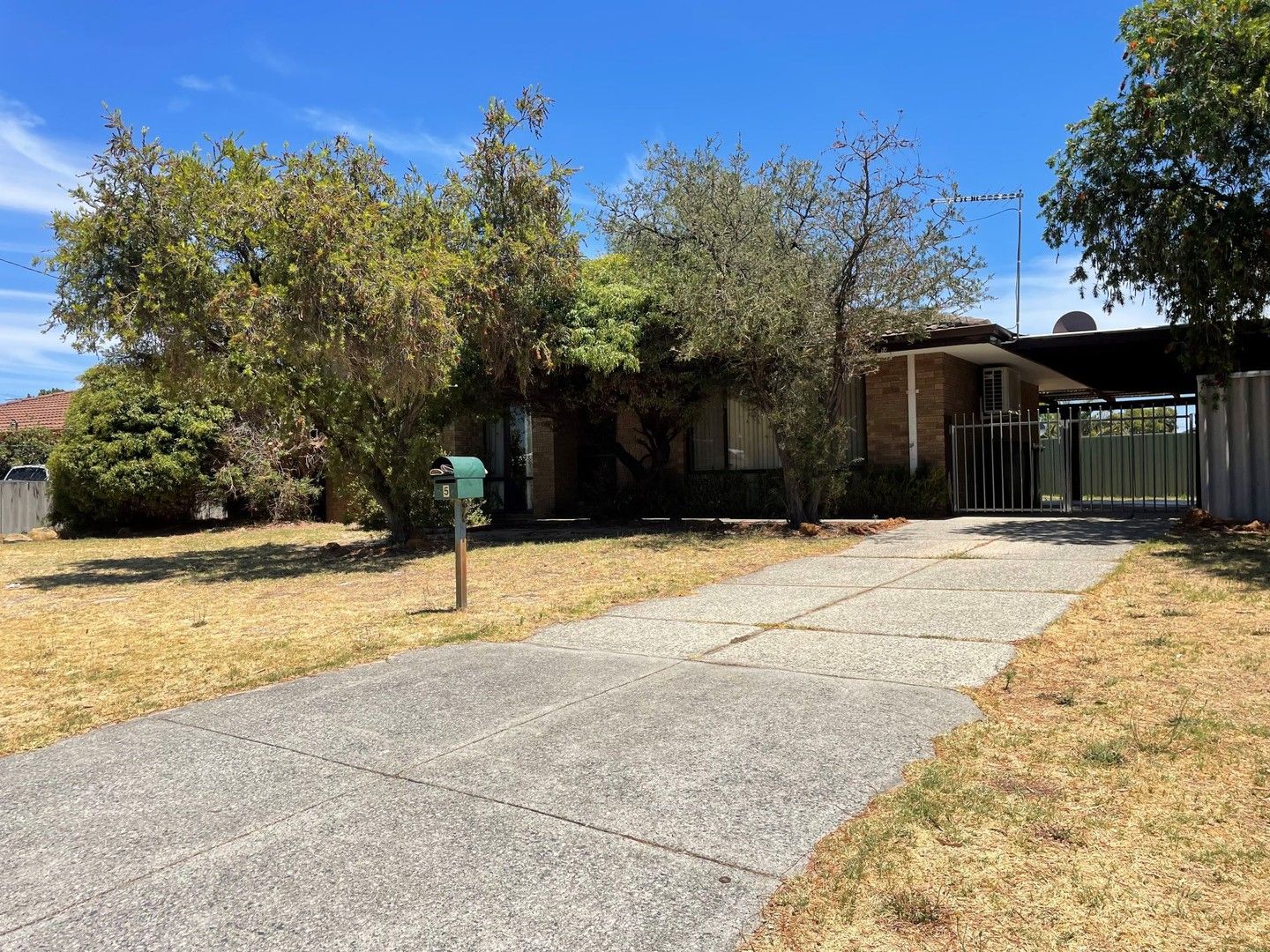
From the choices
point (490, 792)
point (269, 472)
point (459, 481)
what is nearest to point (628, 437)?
point (269, 472)

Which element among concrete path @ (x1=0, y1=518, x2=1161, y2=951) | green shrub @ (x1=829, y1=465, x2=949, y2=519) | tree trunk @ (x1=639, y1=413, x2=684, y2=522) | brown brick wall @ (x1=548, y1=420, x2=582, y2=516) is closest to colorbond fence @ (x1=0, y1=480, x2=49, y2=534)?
brown brick wall @ (x1=548, y1=420, x2=582, y2=516)

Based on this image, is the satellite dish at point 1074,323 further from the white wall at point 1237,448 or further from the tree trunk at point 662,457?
the tree trunk at point 662,457

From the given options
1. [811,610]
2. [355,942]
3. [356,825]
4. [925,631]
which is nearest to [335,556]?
[811,610]

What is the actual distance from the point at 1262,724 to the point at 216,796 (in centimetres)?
466

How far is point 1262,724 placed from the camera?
407 cm

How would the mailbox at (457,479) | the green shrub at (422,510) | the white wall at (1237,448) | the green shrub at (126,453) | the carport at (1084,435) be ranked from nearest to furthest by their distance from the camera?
1. the mailbox at (457,479)
2. the white wall at (1237,448)
3. the green shrub at (422,510)
4. the carport at (1084,435)
5. the green shrub at (126,453)

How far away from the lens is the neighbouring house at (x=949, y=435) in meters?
15.4

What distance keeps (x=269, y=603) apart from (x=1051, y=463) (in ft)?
61.9

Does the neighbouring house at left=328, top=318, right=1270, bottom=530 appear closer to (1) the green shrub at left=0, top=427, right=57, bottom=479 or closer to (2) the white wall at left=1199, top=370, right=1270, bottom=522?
(2) the white wall at left=1199, top=370, right=1270, bottom=522

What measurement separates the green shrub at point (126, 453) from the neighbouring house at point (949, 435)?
3496mm

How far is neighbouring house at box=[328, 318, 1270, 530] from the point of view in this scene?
1541 cm

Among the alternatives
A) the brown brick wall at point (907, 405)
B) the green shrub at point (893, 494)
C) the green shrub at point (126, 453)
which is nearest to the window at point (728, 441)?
the green shrub at point (893, 494)

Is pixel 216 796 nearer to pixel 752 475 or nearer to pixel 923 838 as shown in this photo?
pixel 923 838

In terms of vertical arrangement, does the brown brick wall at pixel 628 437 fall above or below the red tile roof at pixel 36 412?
below
